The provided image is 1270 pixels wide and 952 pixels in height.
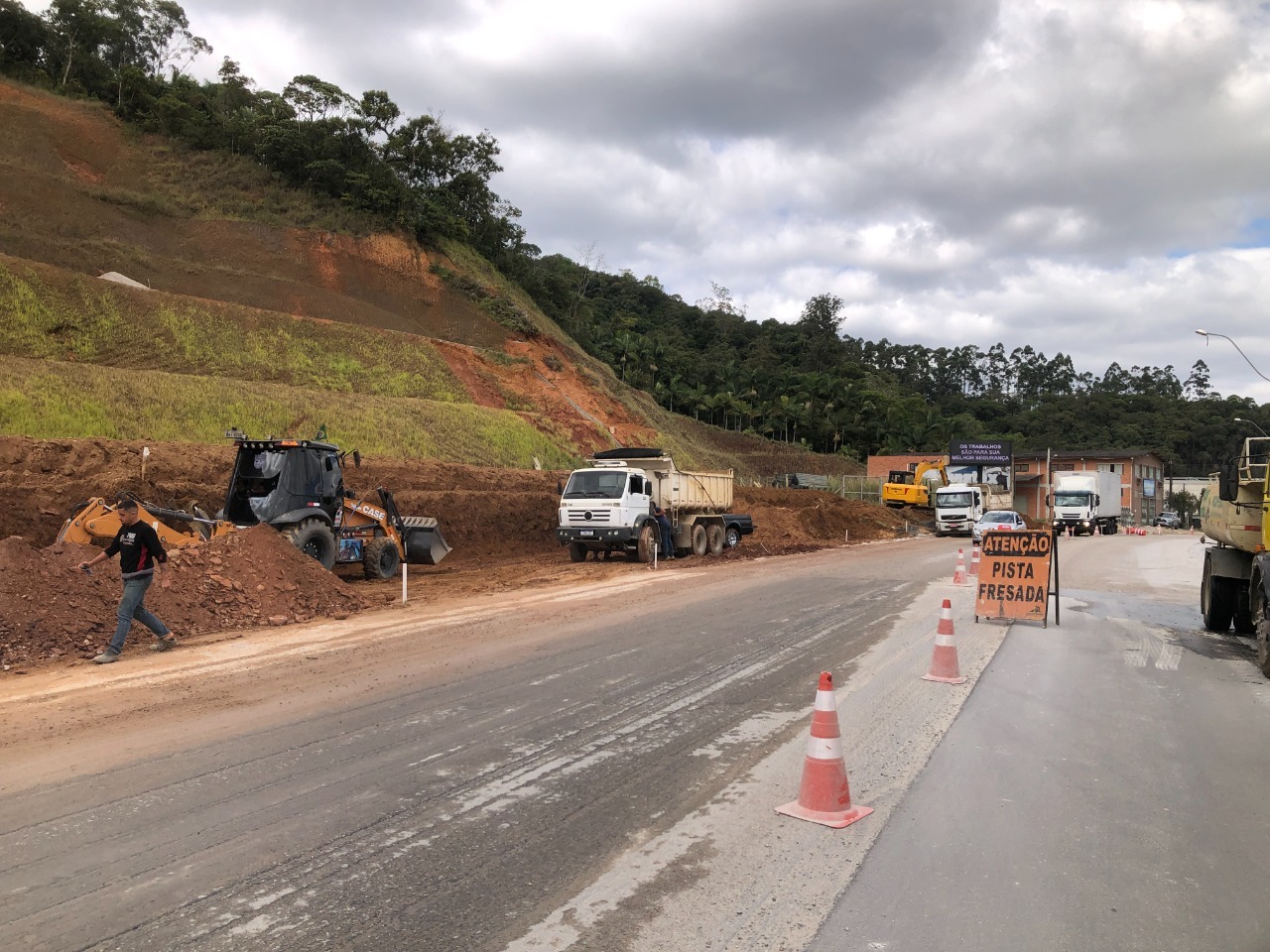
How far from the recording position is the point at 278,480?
603 inches

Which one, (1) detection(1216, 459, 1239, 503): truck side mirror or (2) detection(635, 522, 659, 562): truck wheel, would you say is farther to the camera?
(2) detection(635, 522, 659, 562): truck wheel

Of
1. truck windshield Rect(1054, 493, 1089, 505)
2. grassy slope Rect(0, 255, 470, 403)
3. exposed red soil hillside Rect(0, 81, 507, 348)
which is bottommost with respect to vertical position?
truck windshield Rect(1054, 493, 1089, 505)

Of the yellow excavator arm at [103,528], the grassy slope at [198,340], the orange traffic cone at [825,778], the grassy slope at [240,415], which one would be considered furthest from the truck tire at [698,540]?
the grassy slope at [198,340]

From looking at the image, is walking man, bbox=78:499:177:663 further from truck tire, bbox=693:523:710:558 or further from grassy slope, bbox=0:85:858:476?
truck tire, bbox=693:523:710:558

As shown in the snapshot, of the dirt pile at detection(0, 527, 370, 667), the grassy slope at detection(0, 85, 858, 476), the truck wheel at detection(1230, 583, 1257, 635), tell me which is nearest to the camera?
the dirt pile at detection(0, 527, 370, 667)

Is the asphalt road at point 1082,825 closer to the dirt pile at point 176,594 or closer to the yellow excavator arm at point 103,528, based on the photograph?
the dirt pile at point 176,594

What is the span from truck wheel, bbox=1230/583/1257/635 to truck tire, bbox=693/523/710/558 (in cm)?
1379

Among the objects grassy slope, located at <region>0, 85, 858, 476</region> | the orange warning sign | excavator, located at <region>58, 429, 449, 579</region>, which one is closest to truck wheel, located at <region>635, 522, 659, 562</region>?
excavator, located at <region>58, 429, 449, 579</region>

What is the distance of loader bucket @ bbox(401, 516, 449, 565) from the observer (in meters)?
19.2

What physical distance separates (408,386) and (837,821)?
3770cm

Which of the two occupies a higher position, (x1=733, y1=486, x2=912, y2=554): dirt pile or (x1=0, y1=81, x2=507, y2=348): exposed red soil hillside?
(x1=0, y1=81, x2=507, y2=348): exposed red soil hillside

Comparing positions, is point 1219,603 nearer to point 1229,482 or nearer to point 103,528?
point 1229,482

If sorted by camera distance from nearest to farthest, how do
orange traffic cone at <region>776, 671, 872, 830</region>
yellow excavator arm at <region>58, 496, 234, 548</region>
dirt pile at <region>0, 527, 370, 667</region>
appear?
1. orange traffic cone at <region>776, 671, 872, 830</region>
2. dirt pile at <region>0, 527, 370, 667</region>
3. yellow excavator arm at <region>58, 496, 234, 548</region>

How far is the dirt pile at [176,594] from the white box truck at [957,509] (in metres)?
32.2
